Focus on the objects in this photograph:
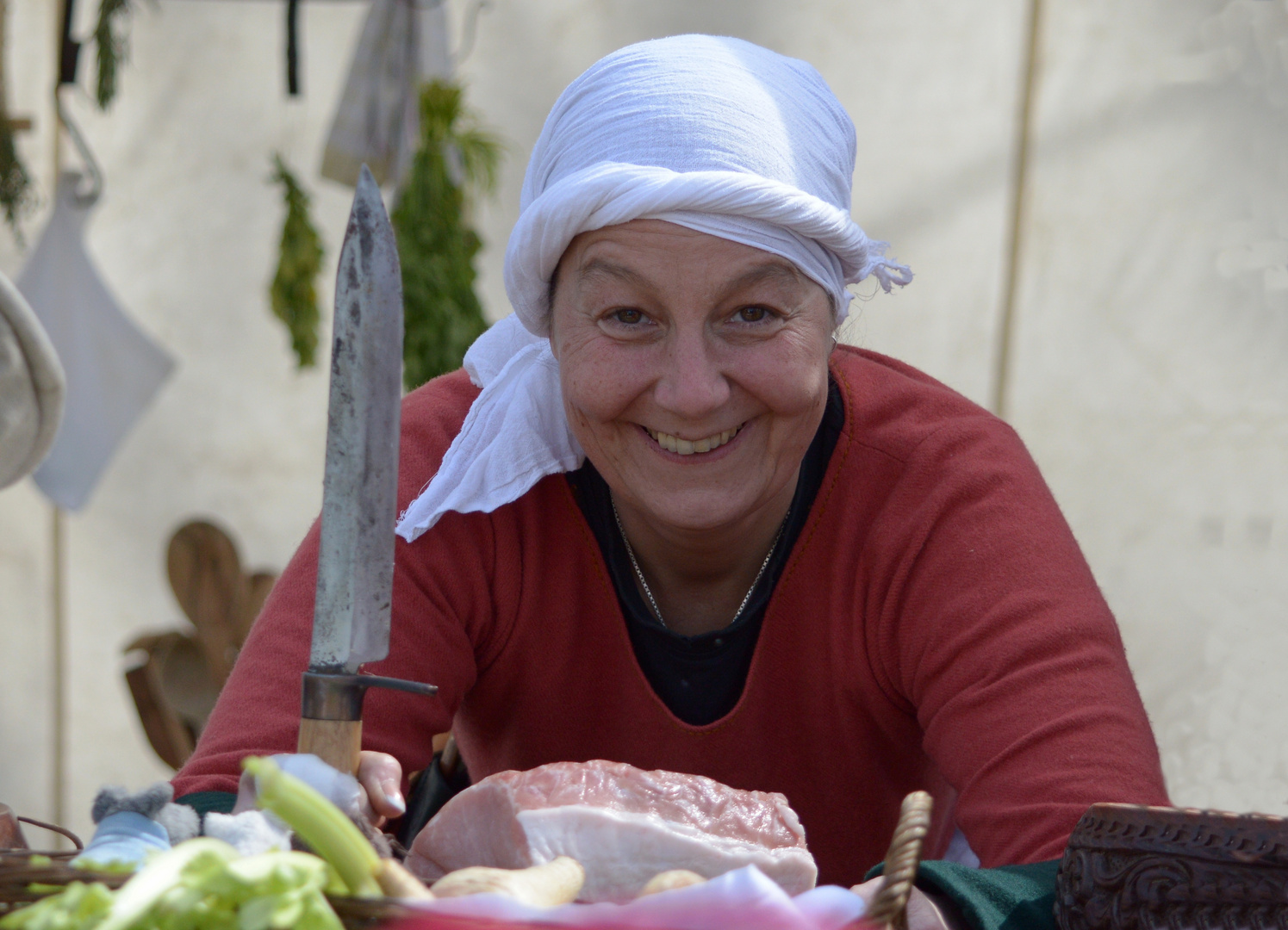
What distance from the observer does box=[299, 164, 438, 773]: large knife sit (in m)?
1.11

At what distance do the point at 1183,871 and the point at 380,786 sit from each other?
2.22ft

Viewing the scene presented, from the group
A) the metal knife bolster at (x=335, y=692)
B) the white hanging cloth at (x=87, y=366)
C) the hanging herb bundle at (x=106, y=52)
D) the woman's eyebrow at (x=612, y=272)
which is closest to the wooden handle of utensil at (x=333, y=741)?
the metal knife bolster at (x=335, y=692)

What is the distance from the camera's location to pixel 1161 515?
3.10m

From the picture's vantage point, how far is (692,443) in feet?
5.42

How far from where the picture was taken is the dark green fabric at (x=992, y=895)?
3.53 ft

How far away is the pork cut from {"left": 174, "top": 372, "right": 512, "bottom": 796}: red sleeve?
1.25ft

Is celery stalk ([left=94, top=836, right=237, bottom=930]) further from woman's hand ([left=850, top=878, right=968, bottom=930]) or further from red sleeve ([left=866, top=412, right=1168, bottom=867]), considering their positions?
red sleeve ([left=866, top=412, right=1168, bottom=867])

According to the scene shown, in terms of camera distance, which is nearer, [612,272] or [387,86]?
[612,272]

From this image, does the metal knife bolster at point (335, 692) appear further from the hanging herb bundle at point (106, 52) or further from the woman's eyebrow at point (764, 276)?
the hanging herb bundle at point (106, 52)

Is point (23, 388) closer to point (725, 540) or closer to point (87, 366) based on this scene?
point (725, 540)

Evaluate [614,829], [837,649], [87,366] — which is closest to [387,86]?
[87,366]

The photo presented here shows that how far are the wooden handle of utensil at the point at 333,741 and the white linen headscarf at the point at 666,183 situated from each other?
0.63 m

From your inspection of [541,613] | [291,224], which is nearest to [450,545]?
[541,613]

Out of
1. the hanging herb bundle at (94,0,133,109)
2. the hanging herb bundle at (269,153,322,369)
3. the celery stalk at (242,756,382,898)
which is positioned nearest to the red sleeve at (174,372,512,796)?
the celery stalk at (242,756,382,898)
